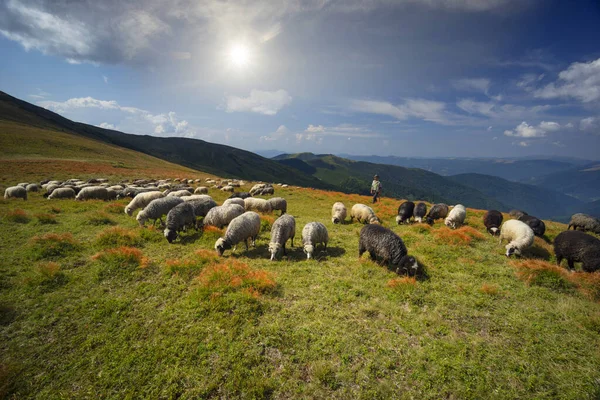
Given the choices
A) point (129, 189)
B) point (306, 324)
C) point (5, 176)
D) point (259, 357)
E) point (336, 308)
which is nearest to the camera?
point (259, 357)

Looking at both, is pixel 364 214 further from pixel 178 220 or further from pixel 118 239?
pixel 118 239

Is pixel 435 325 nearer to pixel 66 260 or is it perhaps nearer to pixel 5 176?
pixel 66 260

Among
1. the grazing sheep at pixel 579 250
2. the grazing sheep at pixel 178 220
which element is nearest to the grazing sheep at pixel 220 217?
the grazing sheep at pixel 178 220

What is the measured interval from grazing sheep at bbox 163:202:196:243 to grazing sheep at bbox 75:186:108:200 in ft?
53.6

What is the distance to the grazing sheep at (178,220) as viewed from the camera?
13834mm

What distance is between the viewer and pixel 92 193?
24.4 meters

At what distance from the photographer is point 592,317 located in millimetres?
7523

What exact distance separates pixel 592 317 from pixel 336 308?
8252 millimetres

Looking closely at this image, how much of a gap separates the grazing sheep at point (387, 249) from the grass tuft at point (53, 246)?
47.8 ft

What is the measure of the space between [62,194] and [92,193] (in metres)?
3.20

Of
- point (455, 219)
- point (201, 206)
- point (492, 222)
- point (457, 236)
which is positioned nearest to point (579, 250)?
point (457, 236)

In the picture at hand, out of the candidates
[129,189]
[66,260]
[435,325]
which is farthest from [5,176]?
[435,325]

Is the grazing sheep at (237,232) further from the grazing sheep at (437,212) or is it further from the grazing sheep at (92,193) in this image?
the grazing sheep at (92,193)

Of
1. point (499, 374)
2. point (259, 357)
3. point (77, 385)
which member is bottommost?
point (77, 385)
